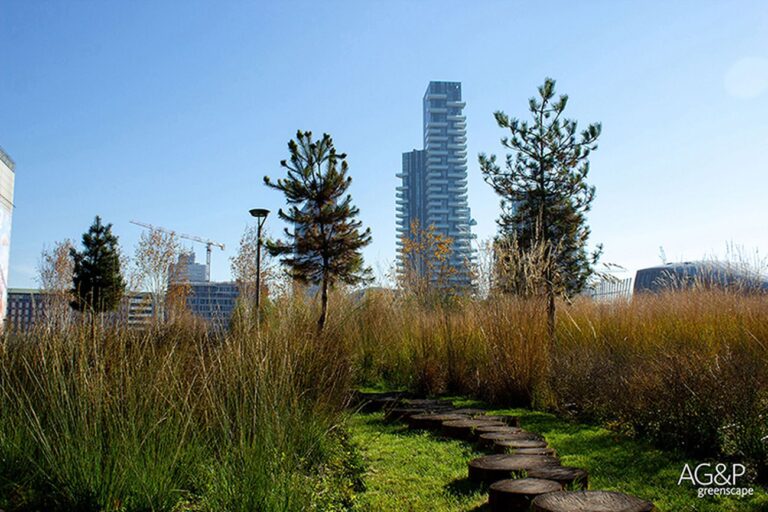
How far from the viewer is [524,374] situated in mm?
6230

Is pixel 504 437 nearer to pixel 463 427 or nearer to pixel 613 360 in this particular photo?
pixel 463 427

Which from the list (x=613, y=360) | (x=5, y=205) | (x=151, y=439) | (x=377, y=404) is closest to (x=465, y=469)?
(x=151, y=439)

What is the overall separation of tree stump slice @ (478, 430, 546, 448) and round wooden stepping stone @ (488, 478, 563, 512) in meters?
1.18

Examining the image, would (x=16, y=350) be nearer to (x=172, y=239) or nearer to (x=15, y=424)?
(x=15, y=424)

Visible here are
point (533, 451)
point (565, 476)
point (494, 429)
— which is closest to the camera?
point (565, 476)

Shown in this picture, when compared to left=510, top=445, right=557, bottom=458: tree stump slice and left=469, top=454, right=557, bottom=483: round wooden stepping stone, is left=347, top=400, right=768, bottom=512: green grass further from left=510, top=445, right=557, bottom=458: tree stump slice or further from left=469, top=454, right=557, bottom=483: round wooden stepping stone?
left=510, top=445, right=557, bottom=458: tree stump slice

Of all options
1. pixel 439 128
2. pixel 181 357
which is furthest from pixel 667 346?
pixel 439 128

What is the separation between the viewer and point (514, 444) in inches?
154

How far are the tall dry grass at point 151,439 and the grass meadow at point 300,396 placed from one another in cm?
1

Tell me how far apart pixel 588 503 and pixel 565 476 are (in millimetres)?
537

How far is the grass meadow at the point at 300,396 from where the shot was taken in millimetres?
2559

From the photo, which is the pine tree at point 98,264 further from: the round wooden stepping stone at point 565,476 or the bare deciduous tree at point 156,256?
the round wooden stepping stone at point 565,476

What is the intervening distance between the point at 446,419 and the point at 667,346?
2104mm

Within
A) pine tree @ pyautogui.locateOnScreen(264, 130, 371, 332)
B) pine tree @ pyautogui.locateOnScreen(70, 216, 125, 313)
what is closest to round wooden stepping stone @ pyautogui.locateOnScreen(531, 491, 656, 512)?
pine tree @ pyautogui.locateOnScreen(264, 130, 371, 332)
